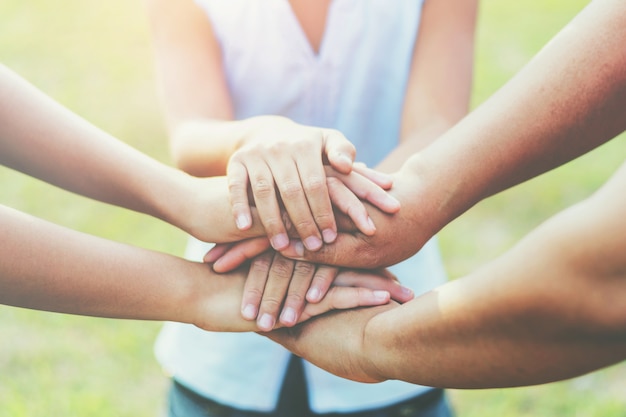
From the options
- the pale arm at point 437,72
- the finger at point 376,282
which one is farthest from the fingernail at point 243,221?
the pale arm at point 437,72

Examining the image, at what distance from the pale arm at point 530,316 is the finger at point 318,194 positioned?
226 millimetres

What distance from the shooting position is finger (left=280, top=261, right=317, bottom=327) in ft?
5.03

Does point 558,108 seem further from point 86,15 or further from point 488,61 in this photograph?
point 86,15

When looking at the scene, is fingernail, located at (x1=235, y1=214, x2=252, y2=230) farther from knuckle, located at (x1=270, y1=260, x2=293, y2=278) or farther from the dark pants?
the dark pants

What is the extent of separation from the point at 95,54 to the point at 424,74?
14.1ft

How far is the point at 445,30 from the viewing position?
5.67 feet

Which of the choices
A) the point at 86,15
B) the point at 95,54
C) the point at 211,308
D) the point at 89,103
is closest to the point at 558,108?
the point at 211,308

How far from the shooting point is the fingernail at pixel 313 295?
154 cm

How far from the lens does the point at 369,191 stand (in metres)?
1.55

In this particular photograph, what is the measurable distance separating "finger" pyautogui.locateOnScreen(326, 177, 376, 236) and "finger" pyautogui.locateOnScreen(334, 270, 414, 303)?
97 millimetres

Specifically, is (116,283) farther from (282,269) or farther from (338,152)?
(338,152)

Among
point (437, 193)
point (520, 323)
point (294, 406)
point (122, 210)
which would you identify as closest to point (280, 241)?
point (437, 193)

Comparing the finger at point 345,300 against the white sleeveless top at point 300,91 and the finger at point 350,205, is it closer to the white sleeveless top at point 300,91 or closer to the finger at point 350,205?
the finger at point 350,205

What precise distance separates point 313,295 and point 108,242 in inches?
15.0
